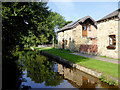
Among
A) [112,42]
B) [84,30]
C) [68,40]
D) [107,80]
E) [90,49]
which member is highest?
[84,30]

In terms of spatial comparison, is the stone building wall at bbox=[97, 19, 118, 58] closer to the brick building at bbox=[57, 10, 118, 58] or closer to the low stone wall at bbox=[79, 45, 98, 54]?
the brick building at bbox=[57, 10, 118, 58]

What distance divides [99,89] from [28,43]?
133 feet

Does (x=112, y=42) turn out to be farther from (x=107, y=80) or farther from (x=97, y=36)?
(x=107, y=80)

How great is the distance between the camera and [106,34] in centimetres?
1328

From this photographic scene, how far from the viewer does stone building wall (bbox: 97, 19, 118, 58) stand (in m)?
12.0

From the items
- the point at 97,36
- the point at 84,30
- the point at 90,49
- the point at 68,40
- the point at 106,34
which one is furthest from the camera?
the point at 68,40

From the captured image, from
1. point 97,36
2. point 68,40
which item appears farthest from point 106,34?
point 68,40

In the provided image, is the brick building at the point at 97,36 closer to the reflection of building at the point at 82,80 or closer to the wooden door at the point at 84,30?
the wooden door at the point at 84,30

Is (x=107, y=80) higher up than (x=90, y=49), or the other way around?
(x=90, y=49)

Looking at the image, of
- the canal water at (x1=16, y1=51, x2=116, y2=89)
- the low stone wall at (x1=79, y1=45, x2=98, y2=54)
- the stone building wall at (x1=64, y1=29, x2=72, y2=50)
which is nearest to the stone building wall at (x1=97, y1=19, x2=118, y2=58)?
the low stone wall at (x1=79, y1=45, x2=98, y2=54)

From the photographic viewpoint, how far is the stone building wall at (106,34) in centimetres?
1205

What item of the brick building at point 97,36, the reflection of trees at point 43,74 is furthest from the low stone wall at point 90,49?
the reflection of trees at point 43,74

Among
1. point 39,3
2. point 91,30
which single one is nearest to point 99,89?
point 39,3

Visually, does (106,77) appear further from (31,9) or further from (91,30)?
(91,30)
